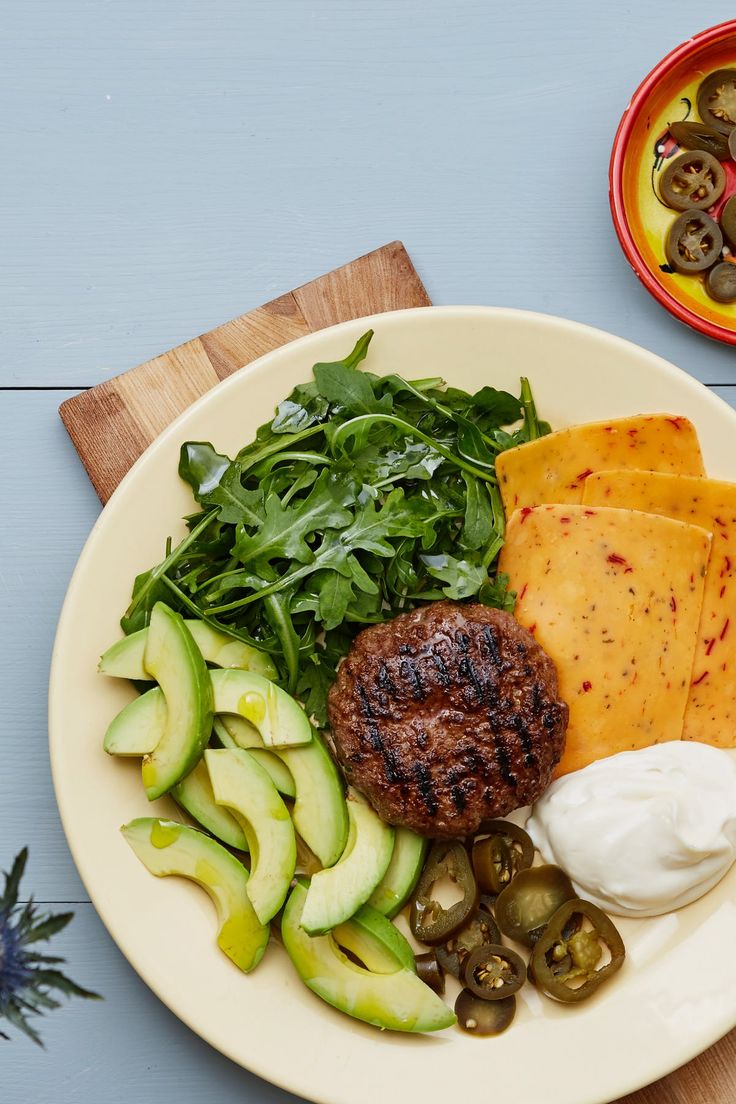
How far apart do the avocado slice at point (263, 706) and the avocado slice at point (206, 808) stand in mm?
205

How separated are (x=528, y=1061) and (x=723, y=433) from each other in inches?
73.3

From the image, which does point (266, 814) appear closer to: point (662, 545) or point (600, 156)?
point (662, 545)

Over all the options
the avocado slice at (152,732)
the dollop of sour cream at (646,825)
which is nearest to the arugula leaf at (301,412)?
the avocado slice at (152,732)

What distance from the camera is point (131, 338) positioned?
3.18 m

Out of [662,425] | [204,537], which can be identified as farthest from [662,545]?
[204,537]

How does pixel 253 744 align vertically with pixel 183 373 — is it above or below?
below

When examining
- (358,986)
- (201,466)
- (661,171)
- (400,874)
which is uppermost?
(661,171)

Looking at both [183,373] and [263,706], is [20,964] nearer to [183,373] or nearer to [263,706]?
[263,706]

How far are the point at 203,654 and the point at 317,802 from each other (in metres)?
0.51

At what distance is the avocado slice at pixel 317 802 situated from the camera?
2.64m

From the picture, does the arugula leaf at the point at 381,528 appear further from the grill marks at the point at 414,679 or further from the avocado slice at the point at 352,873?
the avocado slice at the point at 352,873

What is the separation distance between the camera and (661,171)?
323 cm

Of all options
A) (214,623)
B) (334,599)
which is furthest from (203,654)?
(334,599)

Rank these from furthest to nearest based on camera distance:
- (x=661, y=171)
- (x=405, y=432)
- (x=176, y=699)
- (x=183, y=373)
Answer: (x=661, y=171), (x=183, y=373), (x=405, y=432), (x=176, y=699)
